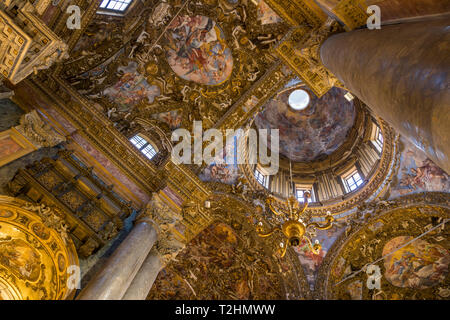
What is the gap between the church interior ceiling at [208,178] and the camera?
731cm

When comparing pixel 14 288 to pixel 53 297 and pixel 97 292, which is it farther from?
pixel 97 292

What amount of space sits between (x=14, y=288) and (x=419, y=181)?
43.2 feet

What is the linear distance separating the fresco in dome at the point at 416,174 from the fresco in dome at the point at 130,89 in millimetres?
9944

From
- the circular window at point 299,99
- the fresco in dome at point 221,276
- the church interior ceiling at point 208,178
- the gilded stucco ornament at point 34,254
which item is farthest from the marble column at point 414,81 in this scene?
the circular window at point 299,99

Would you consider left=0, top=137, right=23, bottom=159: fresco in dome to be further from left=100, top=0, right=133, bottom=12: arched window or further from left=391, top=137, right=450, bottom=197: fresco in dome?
left=391, top=137, right=450, bottom=197: fresco in dome

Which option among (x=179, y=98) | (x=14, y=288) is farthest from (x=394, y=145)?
(x=14, y=288)

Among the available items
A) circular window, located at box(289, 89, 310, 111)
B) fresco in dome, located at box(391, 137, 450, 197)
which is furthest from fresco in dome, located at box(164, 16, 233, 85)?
circular window, located at box(289, 89, 310, 111)

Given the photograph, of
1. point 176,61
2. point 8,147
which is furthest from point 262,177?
point 8,147

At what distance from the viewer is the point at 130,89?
10.0m

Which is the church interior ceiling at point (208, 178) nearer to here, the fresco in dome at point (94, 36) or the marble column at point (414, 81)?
the fresco in dome at point (94, 36)

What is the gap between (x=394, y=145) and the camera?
10805 mm

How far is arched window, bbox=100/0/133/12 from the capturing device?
340 inches

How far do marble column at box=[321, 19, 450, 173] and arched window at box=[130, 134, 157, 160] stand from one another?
7.94 meters

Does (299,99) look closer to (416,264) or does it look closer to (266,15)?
(266,15)
